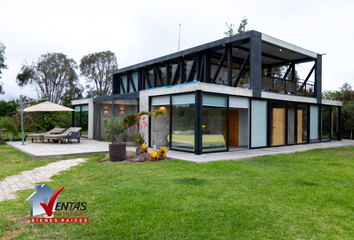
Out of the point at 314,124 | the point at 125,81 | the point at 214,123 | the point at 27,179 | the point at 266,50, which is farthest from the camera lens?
the point at 125,81

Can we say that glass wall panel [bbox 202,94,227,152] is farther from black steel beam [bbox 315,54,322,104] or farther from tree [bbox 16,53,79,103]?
tree [bbox 16,53,79,103]

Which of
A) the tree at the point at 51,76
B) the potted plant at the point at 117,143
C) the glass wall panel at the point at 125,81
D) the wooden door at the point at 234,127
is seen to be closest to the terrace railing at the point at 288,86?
the wooden door at the point at 234,127

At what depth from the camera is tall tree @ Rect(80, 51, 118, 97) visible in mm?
37375

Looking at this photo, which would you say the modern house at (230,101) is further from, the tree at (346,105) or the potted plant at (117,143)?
the potted plant at (117,143)

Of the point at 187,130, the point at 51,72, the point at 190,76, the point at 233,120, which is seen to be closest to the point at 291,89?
the point at 233,120

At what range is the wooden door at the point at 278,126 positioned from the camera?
12.6 meters

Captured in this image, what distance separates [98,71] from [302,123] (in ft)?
104

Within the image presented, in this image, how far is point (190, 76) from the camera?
1478 cm

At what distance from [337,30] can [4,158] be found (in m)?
20.3

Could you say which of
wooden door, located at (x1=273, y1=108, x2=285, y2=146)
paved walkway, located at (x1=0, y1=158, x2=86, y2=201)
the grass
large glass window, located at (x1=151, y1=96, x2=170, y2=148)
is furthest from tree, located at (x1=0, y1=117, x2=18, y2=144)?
wooden door, located at (x1=273, y1=108, x2=285, y2=146)

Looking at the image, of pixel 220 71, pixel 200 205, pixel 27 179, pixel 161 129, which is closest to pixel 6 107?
pixel 161 129

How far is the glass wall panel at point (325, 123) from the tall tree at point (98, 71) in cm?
2999

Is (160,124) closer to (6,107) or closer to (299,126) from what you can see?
(299,126)

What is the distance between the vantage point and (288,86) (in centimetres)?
1419
